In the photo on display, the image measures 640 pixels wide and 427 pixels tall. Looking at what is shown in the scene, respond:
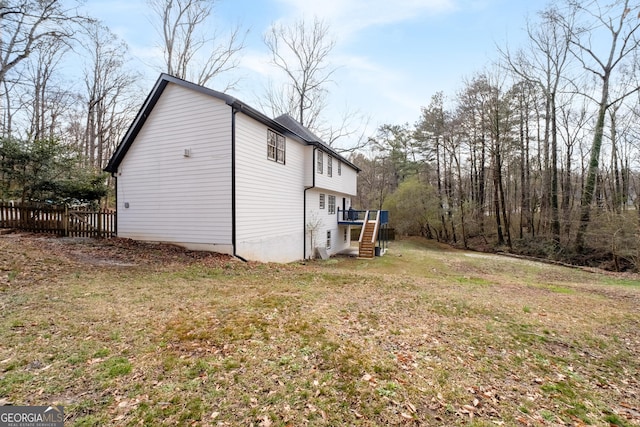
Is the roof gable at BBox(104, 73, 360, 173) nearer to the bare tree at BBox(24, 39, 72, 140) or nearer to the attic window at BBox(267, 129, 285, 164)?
the attic window at BBox(267, 129, 285, 164)

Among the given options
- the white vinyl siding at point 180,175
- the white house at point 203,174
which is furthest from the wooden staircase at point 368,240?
the white vinyl siding at point 180,175

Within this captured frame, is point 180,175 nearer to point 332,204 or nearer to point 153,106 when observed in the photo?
point 153,106

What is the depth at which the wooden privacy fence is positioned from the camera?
12086 mm

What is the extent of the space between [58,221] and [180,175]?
6560 millimetres

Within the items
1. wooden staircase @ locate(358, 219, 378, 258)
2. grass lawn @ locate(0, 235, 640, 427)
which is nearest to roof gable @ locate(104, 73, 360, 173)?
grass lawn @ locate(0, 235, 640, 427)

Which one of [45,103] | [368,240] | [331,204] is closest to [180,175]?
[331,204]

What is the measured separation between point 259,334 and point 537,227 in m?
25.8

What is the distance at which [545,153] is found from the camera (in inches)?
810

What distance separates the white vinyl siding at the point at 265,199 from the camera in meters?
10.1

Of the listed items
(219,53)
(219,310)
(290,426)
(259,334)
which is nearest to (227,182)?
(219,310)

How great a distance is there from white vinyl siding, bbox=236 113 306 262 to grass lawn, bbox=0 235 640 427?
11.5 ft

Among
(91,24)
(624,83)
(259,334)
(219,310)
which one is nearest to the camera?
(259,334)

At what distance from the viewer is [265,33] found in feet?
76.9

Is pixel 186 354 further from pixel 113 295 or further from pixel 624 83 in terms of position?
pixel 624 83
